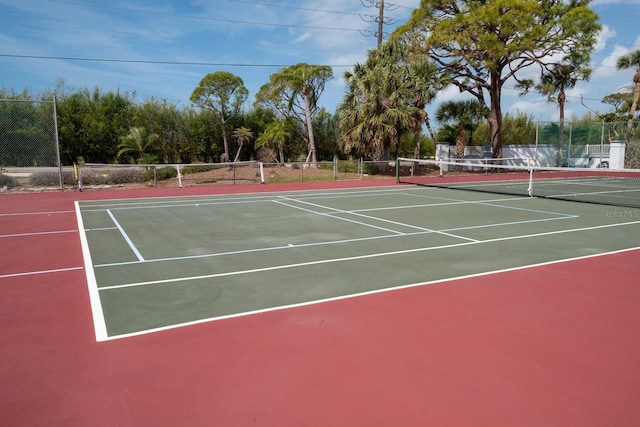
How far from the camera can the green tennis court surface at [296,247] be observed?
20.0ft

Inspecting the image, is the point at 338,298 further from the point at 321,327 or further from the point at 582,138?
the point at 582,138

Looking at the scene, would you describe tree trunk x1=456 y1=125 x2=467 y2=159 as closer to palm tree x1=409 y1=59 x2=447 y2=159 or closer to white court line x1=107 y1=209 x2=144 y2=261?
palm tree x1=409 y1=59 x2=447 y2=159

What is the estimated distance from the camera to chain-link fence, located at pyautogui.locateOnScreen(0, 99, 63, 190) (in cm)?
1914

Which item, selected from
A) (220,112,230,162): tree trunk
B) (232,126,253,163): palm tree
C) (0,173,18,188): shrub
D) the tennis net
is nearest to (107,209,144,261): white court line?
(0,173,18,188): shrub

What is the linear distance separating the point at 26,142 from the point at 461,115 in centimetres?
2861

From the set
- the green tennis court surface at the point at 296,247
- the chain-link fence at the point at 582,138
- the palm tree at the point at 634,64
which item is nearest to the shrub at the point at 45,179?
the green tennis court surface at the point at 296,247

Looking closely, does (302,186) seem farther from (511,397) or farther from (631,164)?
(631,164)

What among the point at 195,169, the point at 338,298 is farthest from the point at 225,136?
the point at 338,298

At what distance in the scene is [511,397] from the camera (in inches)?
145

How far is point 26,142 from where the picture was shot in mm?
19391

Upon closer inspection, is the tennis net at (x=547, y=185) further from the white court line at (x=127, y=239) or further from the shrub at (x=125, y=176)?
the shrub at (x=125, y=176)

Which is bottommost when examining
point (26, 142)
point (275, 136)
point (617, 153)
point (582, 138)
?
point (617, 153)

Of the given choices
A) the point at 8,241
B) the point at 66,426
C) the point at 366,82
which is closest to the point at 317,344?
the point at 66,426

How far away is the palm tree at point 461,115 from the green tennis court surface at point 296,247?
18.8 m
